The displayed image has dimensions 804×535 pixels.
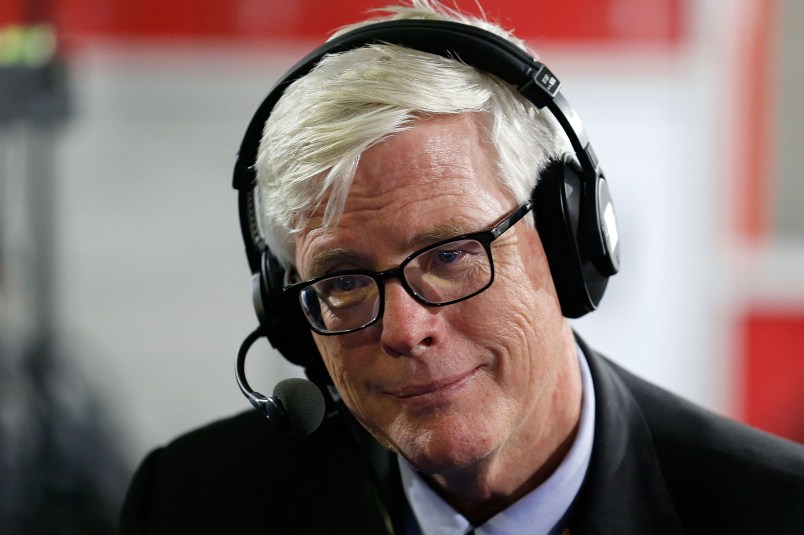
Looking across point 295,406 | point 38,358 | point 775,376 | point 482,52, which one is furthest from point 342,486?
point 775,376

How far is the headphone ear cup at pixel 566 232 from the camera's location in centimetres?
102

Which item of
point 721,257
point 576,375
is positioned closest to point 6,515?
point 576,375

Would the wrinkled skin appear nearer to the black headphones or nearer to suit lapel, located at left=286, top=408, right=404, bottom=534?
the black headphones

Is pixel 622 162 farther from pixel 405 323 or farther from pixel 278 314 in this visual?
pixel 405 323

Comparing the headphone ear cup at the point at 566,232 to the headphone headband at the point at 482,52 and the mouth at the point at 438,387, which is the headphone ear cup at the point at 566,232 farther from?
the mouth at the point at 438,387

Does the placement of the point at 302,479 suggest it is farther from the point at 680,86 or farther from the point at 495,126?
the point at 680,86

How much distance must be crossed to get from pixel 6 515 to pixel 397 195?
193 cm

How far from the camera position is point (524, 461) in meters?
1.10

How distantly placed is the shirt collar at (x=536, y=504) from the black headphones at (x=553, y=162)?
0.15 metres

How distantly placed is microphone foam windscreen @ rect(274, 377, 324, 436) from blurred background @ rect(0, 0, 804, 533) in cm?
170

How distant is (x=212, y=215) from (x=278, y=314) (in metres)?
1.88

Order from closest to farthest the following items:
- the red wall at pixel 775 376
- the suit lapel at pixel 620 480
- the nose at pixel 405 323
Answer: the nose at pixel 405 323, the suit lapel at pixel 620 480, the red wall at pixel 775 376

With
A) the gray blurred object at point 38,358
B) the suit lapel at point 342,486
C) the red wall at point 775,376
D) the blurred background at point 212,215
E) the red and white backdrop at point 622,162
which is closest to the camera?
the suit lapel at point 342,486

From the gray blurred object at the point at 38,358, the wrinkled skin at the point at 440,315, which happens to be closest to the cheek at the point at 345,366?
the wrinkled skin at the point at 440,315
